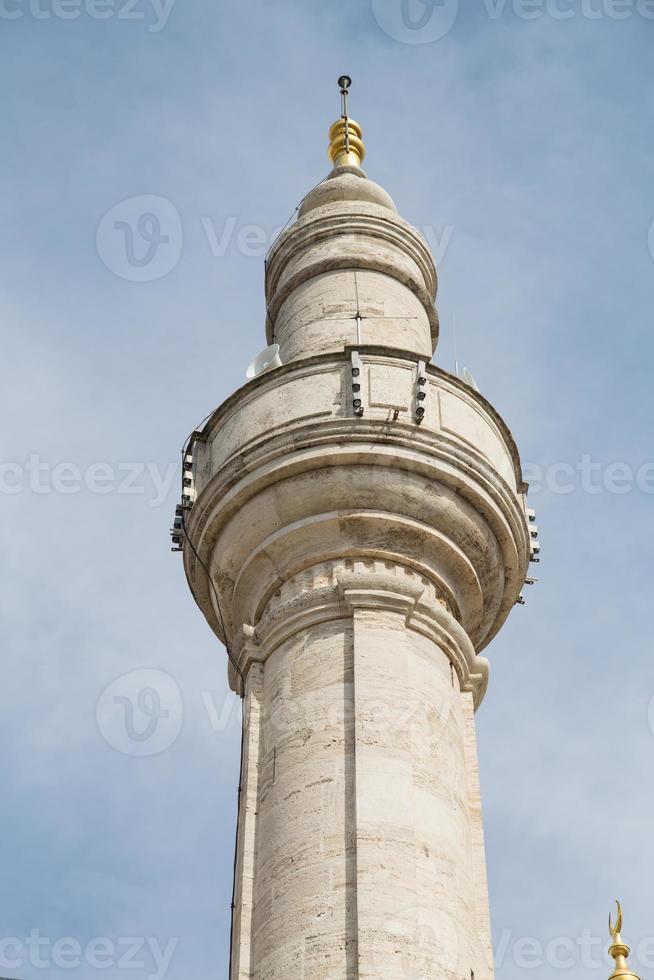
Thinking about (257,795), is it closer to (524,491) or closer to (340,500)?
(340,500)

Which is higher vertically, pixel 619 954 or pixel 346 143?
pixel 346 143

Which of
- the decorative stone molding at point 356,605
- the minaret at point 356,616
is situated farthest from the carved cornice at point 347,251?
the decorative stone molding at point 356,605

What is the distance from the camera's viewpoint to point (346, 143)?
20.2m

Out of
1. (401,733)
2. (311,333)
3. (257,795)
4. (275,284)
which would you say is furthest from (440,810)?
(275,284)

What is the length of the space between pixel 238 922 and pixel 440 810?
5.73ft

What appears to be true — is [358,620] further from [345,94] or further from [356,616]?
[345,94]

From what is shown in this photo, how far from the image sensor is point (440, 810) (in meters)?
11.8

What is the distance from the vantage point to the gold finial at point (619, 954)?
1836cm

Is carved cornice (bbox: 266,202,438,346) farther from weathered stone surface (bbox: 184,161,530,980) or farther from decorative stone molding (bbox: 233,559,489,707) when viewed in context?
decorative stone molding (bbox: 233,559,489,707)

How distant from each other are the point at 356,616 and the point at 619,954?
803 centimetres

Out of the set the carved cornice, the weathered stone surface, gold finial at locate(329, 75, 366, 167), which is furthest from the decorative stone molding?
gold finial at locate(329, 75, 366, 167)

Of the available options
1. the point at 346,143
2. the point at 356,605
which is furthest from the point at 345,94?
the point at 356,605

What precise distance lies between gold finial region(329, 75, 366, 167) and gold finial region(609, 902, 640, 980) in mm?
10025

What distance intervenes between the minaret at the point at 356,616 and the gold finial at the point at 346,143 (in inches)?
154
